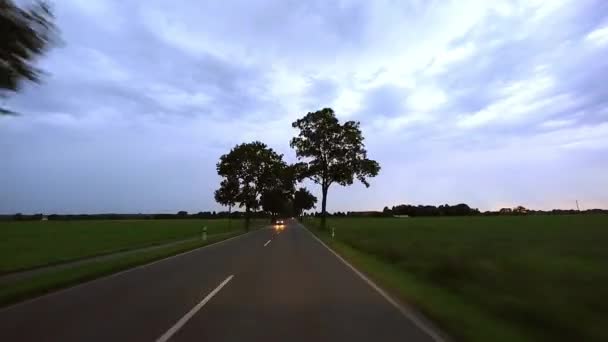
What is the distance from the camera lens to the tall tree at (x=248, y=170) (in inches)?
2522

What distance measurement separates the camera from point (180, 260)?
66.8ft

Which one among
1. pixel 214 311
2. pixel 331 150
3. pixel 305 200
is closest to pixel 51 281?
pixel 214 311

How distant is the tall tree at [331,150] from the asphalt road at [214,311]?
4165cm

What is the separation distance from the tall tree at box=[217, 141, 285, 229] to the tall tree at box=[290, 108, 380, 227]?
29.4 feet

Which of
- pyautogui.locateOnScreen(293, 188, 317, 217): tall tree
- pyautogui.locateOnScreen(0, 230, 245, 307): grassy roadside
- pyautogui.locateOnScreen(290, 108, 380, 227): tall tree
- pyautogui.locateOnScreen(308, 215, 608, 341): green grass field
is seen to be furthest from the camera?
pyautogui.locateOnScreen(293, 188, 317, 217): tall tree

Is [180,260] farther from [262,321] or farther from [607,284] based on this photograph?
[607,284]

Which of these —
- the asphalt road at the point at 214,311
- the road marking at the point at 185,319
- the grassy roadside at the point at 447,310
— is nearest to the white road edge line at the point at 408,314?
the asphalt road at the point at 214,311

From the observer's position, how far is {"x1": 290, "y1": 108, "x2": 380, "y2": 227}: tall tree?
2223 inches

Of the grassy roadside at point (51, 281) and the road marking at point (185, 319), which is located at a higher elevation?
the grassy roadside at point (51, 281)

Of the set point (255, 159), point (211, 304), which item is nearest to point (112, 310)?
point (211, 304)

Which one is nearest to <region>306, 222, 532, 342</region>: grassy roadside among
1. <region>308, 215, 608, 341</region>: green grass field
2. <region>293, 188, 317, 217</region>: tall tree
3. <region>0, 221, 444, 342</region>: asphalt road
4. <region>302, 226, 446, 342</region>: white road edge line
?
<region>308, 215, 608, 341</region>: green grass field

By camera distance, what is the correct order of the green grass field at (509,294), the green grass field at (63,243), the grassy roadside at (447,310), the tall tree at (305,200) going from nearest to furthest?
the grassy roadside at (447,310) < the green grass field at (509,294) < the green grass field at (63,243) < the tall tree at (305,200)

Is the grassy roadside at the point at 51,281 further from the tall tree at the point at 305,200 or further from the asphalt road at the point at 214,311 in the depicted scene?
the tall tree at the point at 305,200

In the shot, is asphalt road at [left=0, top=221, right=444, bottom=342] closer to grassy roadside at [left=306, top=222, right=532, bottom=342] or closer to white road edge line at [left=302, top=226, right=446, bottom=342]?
Answer: white road edge line at [left=302, top=226, right=446, bottom=342]
